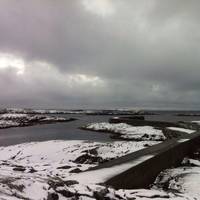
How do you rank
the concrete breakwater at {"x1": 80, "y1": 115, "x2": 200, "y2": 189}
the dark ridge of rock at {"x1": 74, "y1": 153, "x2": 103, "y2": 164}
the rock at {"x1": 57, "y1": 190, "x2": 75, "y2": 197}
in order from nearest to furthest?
the rock at {"x1": 57, "y1": 190, "x2": 75, "y2": 197}
the concrete breakwater at {"x1": 80, "y1": 115, "x2": 200, "y2": 189}
the dark ridge of rock at {"x1": 74, "y1": 153, "x2": 103, "y2": 164}

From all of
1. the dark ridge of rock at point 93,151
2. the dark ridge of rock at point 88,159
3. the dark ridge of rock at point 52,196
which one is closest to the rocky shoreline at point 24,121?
the dark ridge of rock at point 93,151

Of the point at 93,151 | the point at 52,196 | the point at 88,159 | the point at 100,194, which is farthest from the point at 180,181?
the point at 93,151

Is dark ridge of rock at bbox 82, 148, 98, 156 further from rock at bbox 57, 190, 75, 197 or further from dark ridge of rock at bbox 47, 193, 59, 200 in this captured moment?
dark ridge of rock at bbox 47, 193, 59, 200

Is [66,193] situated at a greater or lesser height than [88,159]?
greater

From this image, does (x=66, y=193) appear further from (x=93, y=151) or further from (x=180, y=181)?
(x=93, y=151)

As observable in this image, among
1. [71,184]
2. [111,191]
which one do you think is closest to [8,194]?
[71,184]

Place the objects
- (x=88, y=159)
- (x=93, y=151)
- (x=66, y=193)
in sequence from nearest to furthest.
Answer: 1. (x=66, y=193)
2. (x=88, y=159)
3. (x=93, y=151)

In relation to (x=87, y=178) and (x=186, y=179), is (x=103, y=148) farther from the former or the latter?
(x=87, y=178)

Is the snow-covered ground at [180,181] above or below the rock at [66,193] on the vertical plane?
below

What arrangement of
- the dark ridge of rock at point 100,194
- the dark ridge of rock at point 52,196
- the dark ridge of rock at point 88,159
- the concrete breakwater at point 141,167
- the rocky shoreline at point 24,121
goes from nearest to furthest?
1. the dark ridge of rock at point 52,196
2. the dark ridge of rock at point 100,194
3. the concrete breakwater at point 141,167
4. the dark ridge of rock at point 88,159
5. the rocky shoreline at point 24,121

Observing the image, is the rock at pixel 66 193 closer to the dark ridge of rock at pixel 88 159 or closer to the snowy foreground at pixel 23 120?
the dark ridge of rock at pixel 88 159

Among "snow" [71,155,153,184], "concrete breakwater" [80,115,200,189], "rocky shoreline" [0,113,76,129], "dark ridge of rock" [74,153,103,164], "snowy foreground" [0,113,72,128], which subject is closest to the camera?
"snow" [71,155,153,184]

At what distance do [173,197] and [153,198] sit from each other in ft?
1.88

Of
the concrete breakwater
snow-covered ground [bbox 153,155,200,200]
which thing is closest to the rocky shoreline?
the concrete breakwater
